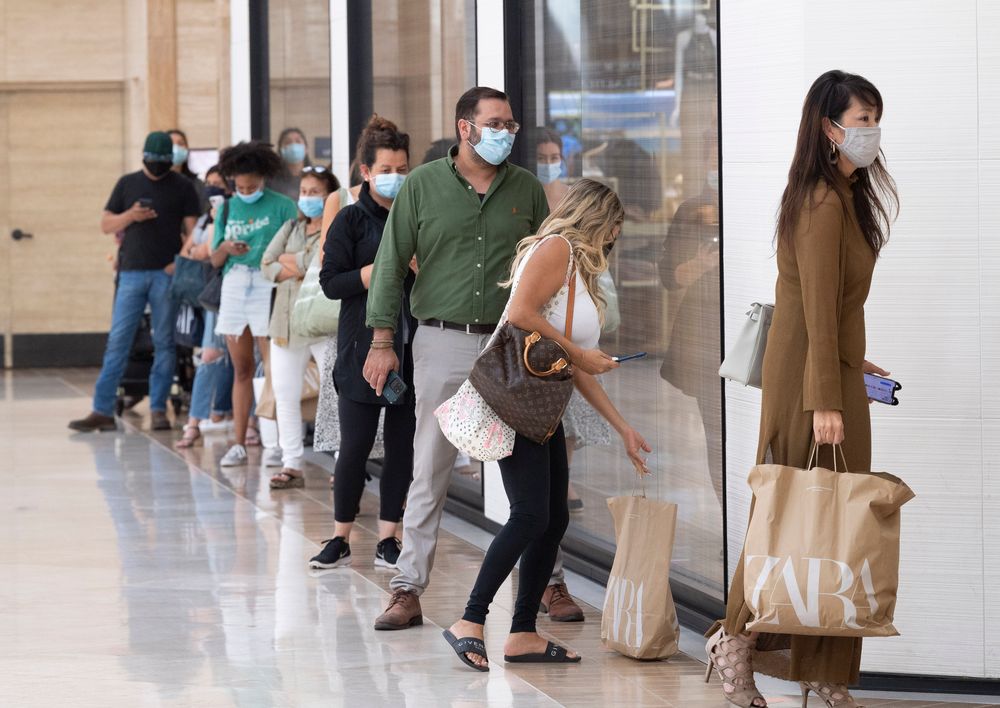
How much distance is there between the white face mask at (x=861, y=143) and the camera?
435cm

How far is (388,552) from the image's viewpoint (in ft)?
21.9

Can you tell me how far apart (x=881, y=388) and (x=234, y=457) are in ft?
19.6

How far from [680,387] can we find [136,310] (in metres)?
6.50

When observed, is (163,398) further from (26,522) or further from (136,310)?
(26,522)

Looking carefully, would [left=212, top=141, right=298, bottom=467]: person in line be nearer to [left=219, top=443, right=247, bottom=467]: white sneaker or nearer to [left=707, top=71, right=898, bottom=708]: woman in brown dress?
[left=219, top=443, right=247, bottom=467]: white sneaker

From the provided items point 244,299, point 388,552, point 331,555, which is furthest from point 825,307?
point 244,299

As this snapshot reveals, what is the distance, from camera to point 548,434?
4.91 metres

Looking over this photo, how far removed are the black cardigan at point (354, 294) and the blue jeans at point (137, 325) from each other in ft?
16.5

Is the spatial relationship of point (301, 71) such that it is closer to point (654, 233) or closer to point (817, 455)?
point (654, 233)

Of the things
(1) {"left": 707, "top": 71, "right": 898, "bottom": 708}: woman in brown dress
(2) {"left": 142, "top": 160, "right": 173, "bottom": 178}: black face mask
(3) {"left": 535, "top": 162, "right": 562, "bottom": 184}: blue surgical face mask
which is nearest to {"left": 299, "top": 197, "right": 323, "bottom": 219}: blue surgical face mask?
(3) {"left": 535, "top": 162, "right": 562, "bottom": 184}: blue surgical face mask

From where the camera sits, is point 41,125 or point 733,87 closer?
point 733,87

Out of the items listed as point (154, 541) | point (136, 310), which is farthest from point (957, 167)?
point (136, 310)

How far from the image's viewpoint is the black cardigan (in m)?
6.34

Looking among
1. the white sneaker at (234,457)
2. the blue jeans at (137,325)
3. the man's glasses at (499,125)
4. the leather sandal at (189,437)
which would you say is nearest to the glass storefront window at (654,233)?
the man's glasses at (499,125)
